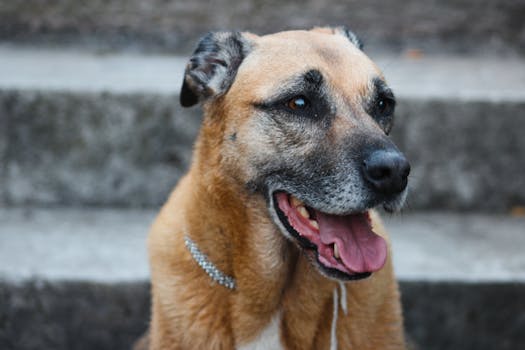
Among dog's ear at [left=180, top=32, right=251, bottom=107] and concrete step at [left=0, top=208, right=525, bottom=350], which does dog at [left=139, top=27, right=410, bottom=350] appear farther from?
concrete step at [left=0, top=208, right=525, bottom=350]

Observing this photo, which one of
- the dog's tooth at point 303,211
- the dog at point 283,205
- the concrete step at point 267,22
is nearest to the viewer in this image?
the dog at point 283,205

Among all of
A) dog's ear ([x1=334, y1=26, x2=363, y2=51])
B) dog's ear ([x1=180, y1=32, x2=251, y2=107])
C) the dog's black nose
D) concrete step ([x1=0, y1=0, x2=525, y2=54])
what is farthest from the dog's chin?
concrete step ([x1=0, y1=0, x2=525, y2=54])

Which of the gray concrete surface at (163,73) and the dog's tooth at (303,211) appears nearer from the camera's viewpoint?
the dog's tooth at (303,211)

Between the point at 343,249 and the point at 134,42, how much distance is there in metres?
3.61

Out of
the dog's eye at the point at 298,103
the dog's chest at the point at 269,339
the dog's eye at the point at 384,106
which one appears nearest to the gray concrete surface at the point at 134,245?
the dog's chest at the point at 269,339

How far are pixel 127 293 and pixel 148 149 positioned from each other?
3.78 ft

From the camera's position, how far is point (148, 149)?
4.48m

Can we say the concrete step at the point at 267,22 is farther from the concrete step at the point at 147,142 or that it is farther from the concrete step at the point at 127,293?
the concrete step at the point at 127,293

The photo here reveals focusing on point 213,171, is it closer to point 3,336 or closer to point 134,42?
point 3,336

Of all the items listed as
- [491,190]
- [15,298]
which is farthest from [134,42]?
[491,190]

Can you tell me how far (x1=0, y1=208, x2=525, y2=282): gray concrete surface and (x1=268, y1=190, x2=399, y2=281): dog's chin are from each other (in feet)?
4.00

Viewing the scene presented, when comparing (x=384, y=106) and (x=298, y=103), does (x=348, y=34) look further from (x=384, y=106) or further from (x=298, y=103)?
(x=298, y=103)

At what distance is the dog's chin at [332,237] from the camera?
2.51 meters

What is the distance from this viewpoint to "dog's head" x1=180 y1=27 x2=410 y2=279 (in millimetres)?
2496
